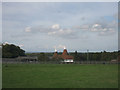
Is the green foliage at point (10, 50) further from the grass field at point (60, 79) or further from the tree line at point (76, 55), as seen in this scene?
the grass field at point (60, 79)

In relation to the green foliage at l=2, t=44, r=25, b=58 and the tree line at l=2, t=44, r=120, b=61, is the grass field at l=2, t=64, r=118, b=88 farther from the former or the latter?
the green foliage at l=2, t=44, r=25, b=58

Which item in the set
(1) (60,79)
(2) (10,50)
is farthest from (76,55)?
(1) (60,79)

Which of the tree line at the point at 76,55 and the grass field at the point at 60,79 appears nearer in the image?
the grass field at the point at 60,79

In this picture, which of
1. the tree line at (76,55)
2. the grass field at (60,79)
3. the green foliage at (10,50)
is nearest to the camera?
the grass field at (60,79)

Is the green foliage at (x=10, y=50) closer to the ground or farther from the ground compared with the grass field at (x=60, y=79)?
farther from the ground

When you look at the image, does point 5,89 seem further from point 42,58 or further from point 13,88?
point 42,58

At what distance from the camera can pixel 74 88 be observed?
759 centimetres

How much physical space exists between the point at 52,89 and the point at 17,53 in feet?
179

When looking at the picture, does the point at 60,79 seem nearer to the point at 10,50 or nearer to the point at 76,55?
the point at 76,55

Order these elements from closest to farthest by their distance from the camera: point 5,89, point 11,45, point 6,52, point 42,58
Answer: point 5,89
point 42,58
point 6,52
point 11,45

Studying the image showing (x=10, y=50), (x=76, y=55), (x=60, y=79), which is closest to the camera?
(x=60, y=79)

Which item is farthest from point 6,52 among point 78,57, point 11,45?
point 78,57

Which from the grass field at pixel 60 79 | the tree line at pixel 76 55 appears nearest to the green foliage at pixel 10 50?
the tree line at pixel 76 55

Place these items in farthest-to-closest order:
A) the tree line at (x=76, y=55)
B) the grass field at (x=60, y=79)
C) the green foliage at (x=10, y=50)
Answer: the green foliage at (x=10, y=50) → the tree line at (x=76, y=55) → the grass field at (x=60, y=79)
